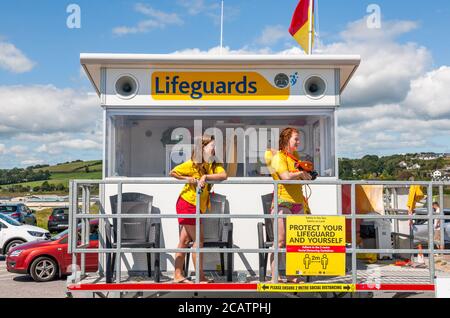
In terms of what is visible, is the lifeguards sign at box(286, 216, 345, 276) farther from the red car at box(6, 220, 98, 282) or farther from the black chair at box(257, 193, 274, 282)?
the red car at box(6, 220, 98, 282)

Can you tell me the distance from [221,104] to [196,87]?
0.38m

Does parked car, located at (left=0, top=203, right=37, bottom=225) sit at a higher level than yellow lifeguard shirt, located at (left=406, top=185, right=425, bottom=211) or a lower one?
lower

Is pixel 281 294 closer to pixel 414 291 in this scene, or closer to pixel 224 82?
pixel 414 291

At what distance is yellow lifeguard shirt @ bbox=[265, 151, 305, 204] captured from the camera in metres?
5.71

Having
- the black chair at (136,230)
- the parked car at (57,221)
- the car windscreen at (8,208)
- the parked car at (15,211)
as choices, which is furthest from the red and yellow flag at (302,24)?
the parked car at (57,221)

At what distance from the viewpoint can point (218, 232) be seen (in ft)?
20.6

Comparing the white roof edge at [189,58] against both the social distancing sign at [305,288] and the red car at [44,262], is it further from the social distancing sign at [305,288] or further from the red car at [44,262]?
the red car at [44,262]

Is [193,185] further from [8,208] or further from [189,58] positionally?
[8,208]

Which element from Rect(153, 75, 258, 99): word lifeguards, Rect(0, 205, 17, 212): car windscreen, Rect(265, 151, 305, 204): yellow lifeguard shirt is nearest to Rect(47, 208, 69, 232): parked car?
Rect(0, 205, 17, 212): car windscreen

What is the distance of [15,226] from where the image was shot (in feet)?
56.1

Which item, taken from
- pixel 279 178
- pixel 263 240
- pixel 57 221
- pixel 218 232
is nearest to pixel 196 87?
pixel 279 178

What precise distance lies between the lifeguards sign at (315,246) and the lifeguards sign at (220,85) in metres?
1.94

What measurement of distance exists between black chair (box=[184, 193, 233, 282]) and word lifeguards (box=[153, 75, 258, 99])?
1289 mm
